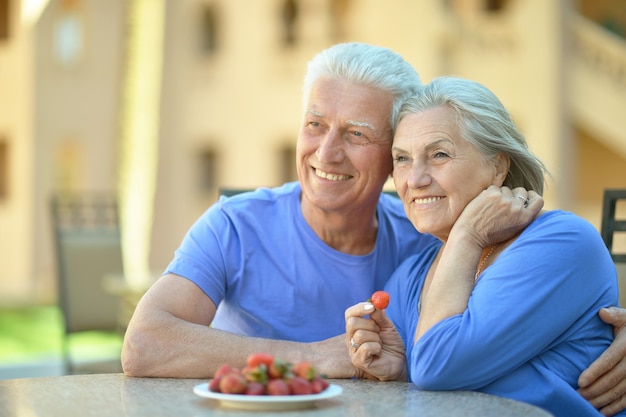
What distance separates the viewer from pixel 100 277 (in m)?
5.17

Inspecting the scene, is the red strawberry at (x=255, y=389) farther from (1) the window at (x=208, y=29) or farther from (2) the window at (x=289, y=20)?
(1) the window at (x=208, y=29)

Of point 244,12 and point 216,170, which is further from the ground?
point 244,12

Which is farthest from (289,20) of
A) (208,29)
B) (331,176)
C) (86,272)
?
(331,176)

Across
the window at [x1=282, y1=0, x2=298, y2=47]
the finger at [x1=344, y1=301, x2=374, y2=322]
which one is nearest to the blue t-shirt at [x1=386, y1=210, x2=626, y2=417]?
the finger at [x1=344, y1=301, x2=374, y2=322]

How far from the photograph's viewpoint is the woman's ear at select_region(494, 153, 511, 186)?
214 centimetres

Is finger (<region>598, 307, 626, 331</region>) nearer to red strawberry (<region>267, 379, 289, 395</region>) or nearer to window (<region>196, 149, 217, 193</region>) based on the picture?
red strawberry (<region>267, 379, 289, 395</region>)

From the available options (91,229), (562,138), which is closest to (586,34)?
(562,138)

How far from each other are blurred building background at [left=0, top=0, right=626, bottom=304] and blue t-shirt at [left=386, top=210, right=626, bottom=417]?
11.4 m

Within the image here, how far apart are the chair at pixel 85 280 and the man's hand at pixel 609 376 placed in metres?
3.30

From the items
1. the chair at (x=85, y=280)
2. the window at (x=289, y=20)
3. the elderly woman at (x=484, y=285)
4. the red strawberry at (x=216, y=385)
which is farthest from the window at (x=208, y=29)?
the red strawberry at (x=216, y=385)

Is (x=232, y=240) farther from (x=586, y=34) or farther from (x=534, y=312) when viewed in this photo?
(x=586, y=34)

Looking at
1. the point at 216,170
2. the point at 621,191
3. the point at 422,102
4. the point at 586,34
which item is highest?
the point at 586,34

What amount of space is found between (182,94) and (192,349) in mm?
15884

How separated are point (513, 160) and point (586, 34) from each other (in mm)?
10944
